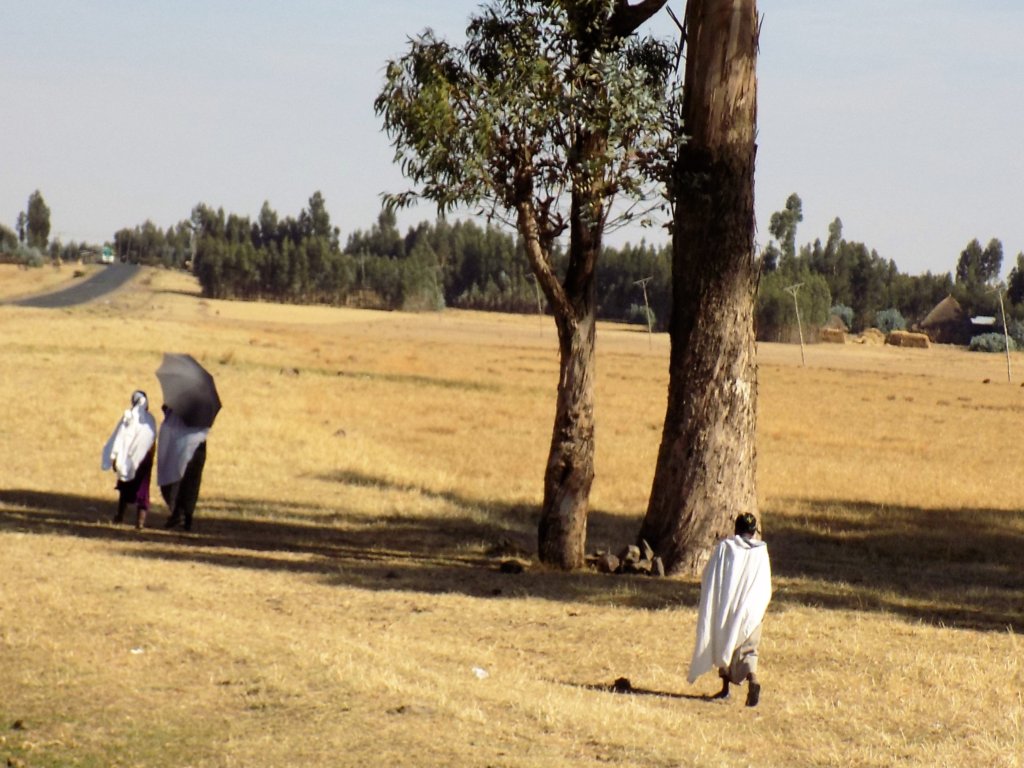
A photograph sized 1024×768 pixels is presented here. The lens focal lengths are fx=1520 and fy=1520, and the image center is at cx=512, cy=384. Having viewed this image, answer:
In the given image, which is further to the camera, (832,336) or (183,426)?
(832,336)

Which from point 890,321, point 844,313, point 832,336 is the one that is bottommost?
point 832,336

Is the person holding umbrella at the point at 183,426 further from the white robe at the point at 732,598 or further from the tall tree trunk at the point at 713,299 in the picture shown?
the white robe at the point at 732,598

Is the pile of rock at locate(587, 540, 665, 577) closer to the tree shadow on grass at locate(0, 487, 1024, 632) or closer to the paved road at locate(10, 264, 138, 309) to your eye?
the tree shadow on grass at locate(0, 487, 1024, 632)

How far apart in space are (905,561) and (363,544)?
711 centimetres

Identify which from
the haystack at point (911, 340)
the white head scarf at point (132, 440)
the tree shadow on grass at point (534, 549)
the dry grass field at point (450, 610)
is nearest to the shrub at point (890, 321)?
the haystack at point (911, 340)

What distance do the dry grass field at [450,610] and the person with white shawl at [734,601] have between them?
1.41ft

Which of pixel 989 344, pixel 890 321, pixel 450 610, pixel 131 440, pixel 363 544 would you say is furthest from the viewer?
pixel 890 321

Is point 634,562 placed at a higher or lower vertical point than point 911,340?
lower

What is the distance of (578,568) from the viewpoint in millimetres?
17609

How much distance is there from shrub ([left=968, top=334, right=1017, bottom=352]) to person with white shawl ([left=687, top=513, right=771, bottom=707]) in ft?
411

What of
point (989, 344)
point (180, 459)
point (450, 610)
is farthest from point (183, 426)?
point (989, 344)

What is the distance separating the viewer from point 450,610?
555 inches

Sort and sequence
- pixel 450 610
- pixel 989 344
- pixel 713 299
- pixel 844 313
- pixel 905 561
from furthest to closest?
pixel 844 313, pixel 989 344, pixel 905 561, pixel 713 299, pixel 450 610

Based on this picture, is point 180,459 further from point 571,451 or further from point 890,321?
point 890,321
